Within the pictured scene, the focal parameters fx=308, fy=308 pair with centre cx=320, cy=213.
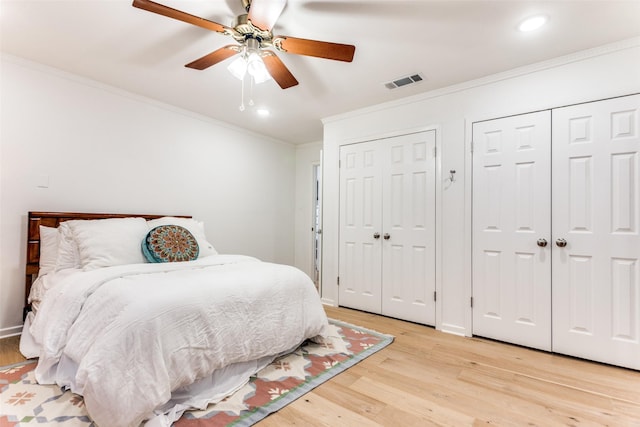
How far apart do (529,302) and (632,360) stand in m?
0.68

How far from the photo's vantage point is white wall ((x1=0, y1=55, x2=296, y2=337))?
2.59 meters

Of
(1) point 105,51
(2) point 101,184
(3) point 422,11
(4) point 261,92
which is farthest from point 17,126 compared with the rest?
(3) point 422,11

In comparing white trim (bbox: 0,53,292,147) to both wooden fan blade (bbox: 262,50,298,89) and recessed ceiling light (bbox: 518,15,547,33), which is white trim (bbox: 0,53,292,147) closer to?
wooden fan blade (bbox: 262,50,298,89)

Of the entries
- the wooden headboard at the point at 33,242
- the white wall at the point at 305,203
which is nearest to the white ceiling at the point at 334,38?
the wooden headboard at the point at 33,242

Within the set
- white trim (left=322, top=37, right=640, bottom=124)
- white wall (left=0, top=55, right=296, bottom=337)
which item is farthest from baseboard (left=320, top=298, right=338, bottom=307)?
white trim (left=322, top=37, right=640, bottom=124)

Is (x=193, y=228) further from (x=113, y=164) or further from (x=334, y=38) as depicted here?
(x=334, y=38)

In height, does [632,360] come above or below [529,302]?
below

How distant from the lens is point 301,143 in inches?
207

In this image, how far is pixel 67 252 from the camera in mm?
2426

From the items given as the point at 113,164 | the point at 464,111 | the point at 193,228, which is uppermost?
the point at 464,111

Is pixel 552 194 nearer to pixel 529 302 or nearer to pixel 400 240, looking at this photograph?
pixel 529 302

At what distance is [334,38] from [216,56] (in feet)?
2.79

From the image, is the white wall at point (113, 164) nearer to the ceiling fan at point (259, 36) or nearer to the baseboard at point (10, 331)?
the baseboard at point (10, 331)

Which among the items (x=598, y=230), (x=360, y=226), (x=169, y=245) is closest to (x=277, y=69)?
(x=169, y=245)
